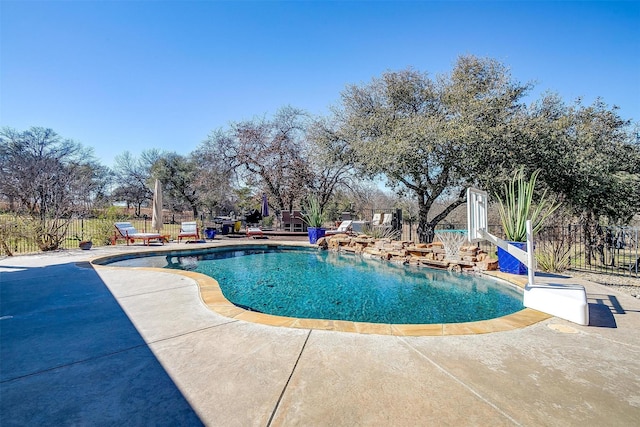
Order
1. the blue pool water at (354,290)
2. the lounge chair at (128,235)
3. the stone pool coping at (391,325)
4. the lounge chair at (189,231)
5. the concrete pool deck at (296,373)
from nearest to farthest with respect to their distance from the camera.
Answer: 1. the concrete pool deck at (296,373)
2. the stone pool coping at (391,325)
3. the blue pool water at (354,290)
4. the lounge chair at (128,235)
5. the lounge chair at (189,231)

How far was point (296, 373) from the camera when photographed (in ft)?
6.81

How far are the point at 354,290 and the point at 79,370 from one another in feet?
14.3

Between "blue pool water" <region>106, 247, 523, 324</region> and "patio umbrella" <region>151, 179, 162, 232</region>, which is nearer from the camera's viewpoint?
"blue pool water" <region>106, 247, 523, 324</region>

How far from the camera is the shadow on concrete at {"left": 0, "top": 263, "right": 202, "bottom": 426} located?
1660 mm

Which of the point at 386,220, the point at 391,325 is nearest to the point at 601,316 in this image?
the point at 391,325

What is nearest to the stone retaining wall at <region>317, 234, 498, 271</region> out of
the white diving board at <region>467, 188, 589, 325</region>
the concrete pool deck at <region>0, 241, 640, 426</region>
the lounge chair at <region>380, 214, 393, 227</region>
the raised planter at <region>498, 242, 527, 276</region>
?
the raised planter at <region>498, 242, 527, 276</region>

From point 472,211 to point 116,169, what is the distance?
35859 millimetres

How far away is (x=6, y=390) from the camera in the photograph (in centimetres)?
191

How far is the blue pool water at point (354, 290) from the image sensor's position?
4340mm

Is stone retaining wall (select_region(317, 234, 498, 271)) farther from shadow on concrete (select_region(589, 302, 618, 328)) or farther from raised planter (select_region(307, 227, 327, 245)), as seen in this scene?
shadow on concrete (select_region(589, 302, 618, 328))

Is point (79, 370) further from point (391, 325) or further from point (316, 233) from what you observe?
point (316, 233)

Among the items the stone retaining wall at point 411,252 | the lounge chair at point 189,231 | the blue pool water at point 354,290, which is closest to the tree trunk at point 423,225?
the stone retaining wall at point 411,252

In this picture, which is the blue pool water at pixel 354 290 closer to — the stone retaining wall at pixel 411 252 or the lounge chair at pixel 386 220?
the stone retaining wall at pixel 411 252

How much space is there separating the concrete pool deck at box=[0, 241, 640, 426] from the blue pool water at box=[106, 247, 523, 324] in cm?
131
